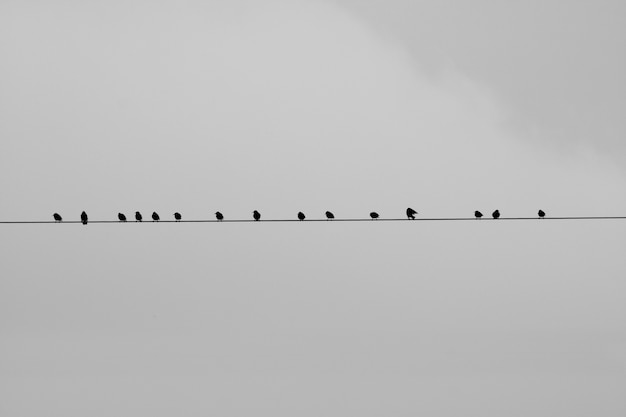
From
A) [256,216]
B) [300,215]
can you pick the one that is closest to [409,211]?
[300,215]

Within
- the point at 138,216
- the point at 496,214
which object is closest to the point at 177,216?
the point at 138,216

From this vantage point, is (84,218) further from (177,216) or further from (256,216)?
(256,216)


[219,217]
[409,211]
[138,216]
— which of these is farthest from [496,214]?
[138,216]

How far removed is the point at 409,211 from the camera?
24.2 m

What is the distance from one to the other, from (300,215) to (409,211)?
146 inches

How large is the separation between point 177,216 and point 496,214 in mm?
9424

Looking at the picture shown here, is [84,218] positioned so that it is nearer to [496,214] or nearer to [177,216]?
[177,216]

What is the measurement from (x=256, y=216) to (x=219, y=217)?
1655 millimetres

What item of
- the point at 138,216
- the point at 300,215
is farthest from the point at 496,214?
the point at 138,216

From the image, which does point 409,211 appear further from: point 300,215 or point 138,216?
point 138,216

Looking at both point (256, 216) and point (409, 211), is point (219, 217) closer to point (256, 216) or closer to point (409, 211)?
point (256, 216)

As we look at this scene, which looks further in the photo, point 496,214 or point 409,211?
point 496,214

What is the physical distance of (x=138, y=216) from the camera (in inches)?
1024

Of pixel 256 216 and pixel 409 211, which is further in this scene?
pixel 256 216
